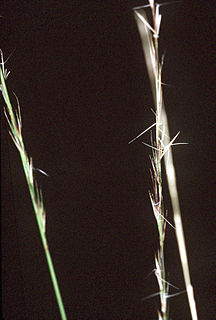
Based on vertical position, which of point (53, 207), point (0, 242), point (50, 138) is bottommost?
point (0, 242)

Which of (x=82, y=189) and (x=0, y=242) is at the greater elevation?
(x=82, y=189)

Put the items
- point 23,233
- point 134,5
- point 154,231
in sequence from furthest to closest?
point 23,233, point 154,231, point 134,5

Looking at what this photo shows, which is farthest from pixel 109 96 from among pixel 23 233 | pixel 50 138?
pixel 23 233

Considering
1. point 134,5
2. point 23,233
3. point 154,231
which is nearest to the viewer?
point 134,5

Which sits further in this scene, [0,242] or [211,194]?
[0,242]

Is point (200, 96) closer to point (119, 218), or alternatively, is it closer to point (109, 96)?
point (109, 96)

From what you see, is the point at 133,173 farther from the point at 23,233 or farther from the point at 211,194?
the point at 23,233
